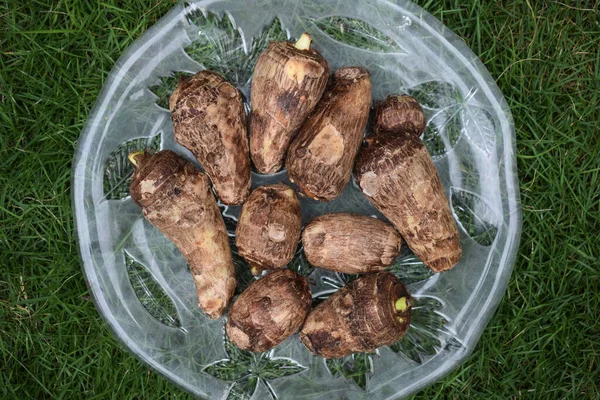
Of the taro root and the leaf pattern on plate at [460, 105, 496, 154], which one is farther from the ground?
the leaf pattern on plate at [460, 105, 496, 154]

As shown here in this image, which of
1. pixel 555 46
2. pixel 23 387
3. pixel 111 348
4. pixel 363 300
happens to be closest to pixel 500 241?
pixel 363 300

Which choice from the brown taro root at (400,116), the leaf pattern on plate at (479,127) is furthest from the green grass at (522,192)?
the brown taro root at (400,116)

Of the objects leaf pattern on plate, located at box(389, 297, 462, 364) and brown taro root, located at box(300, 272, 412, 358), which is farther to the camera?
leaf pattern on plate, located at box(389, 297, 462, 364)

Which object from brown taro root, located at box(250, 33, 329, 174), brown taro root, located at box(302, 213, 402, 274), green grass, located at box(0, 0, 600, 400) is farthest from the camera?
green grass, located at box(0, 0, 600, 400)

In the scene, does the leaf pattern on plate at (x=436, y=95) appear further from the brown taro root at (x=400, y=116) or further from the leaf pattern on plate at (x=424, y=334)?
the leaf pattern on plate at (x=424, y=334)

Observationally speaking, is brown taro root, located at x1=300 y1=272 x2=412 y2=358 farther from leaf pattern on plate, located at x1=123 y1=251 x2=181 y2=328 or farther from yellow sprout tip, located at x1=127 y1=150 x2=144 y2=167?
yellow sprout tip, located at x1=127 y1=150 x2=144 y2=167

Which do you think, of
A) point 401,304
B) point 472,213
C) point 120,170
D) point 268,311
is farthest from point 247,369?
point 472,213

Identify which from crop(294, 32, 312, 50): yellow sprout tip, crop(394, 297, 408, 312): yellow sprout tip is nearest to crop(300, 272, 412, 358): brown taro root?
crop(394, 297, 408, 312): yellow sprout tip

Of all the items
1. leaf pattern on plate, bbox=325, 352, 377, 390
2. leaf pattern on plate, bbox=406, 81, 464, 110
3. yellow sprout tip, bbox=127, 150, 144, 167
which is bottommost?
leaf pattern on plate, bbox=325, 352, 377, 390

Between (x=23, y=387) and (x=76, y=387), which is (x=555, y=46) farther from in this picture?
(x=23, y=387)
